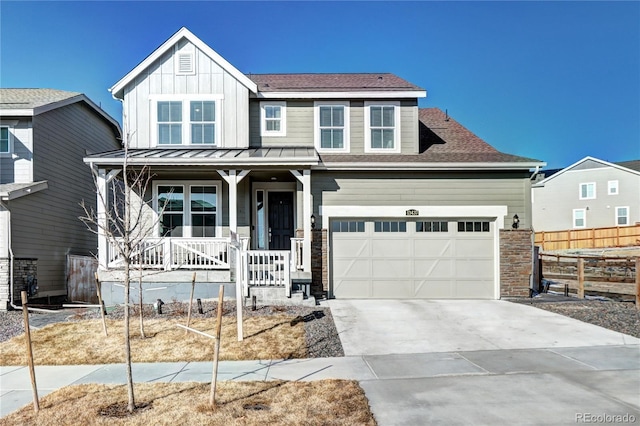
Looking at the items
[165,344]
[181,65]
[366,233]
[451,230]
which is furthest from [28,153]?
[451,230]

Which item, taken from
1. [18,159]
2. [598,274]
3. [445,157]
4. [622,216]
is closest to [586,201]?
[622,216]

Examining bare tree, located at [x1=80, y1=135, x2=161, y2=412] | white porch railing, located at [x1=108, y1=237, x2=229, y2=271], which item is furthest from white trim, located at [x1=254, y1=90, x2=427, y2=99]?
white porch railing, located at [x1=108, y1=237, x2=229, y2=271]

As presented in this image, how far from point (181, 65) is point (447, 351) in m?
10.8

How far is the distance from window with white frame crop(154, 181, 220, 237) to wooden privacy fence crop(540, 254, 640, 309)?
33.4 ft

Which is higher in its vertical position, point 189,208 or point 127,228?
point 189,208

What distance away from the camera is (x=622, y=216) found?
98.8ft

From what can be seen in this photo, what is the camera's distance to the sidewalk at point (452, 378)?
15.8ft

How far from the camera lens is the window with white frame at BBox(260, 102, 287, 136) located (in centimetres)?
1337

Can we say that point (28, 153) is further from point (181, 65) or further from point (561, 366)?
point (561, 366)

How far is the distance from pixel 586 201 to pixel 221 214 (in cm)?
2894

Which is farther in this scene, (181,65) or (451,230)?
(181,65)

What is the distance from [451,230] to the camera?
40.1 ft

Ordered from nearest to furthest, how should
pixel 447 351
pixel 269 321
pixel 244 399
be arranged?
1. pixel 244 399
2. pixel 447 351
3. pixel 269 321

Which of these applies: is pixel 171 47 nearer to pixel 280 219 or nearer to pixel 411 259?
pixel 280 219
